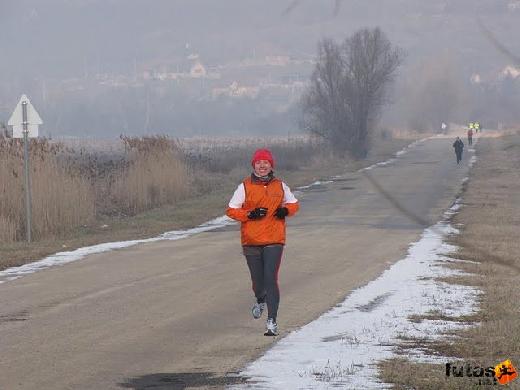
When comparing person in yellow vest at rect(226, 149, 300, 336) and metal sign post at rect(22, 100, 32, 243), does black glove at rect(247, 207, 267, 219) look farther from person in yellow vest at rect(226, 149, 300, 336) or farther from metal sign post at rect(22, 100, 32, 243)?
metal sign post at rect(22, 100, 32, 243)

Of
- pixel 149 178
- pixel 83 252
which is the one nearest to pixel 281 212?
pixel 83 252

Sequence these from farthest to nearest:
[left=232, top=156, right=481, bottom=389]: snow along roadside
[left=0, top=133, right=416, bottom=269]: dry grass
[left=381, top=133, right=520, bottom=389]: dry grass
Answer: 1. [left=0, top=133, right=416, bottom=269]: dry grass
2. [left=381, top=133, right=520, bottom=389]: dry grass
3. [left=232, top=156, right=481, bottom=389]: snow along roadside

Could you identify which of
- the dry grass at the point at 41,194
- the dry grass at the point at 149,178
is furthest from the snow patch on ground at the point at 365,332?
the dry grass at the point at 149,178

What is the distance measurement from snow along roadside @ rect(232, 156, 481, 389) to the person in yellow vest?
596mm

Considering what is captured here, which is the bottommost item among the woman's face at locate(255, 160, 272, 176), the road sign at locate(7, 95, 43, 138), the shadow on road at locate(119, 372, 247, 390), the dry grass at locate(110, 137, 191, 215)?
the shadow on road at locate(119, 372, 247, 390)

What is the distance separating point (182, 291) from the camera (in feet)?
52.9

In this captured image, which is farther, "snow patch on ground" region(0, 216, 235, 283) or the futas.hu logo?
"snow patch on ground" region(0, 216, 235, 283)

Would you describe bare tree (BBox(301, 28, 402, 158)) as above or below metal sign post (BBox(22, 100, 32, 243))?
above

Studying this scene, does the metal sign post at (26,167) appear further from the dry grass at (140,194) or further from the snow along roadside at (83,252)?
the snow along roadside at (83,252)

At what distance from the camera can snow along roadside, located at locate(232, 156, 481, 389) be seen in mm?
10250

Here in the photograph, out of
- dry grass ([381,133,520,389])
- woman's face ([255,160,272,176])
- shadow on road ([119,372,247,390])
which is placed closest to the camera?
shadow on road ([119,372,247,390])

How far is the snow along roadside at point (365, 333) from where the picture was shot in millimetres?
10250

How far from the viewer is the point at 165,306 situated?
14.7 meters

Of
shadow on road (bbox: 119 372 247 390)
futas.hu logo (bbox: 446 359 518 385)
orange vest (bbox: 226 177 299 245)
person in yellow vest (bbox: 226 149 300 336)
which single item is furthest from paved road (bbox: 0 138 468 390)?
futas.hu logo (bbox: 446 359 518 385)
